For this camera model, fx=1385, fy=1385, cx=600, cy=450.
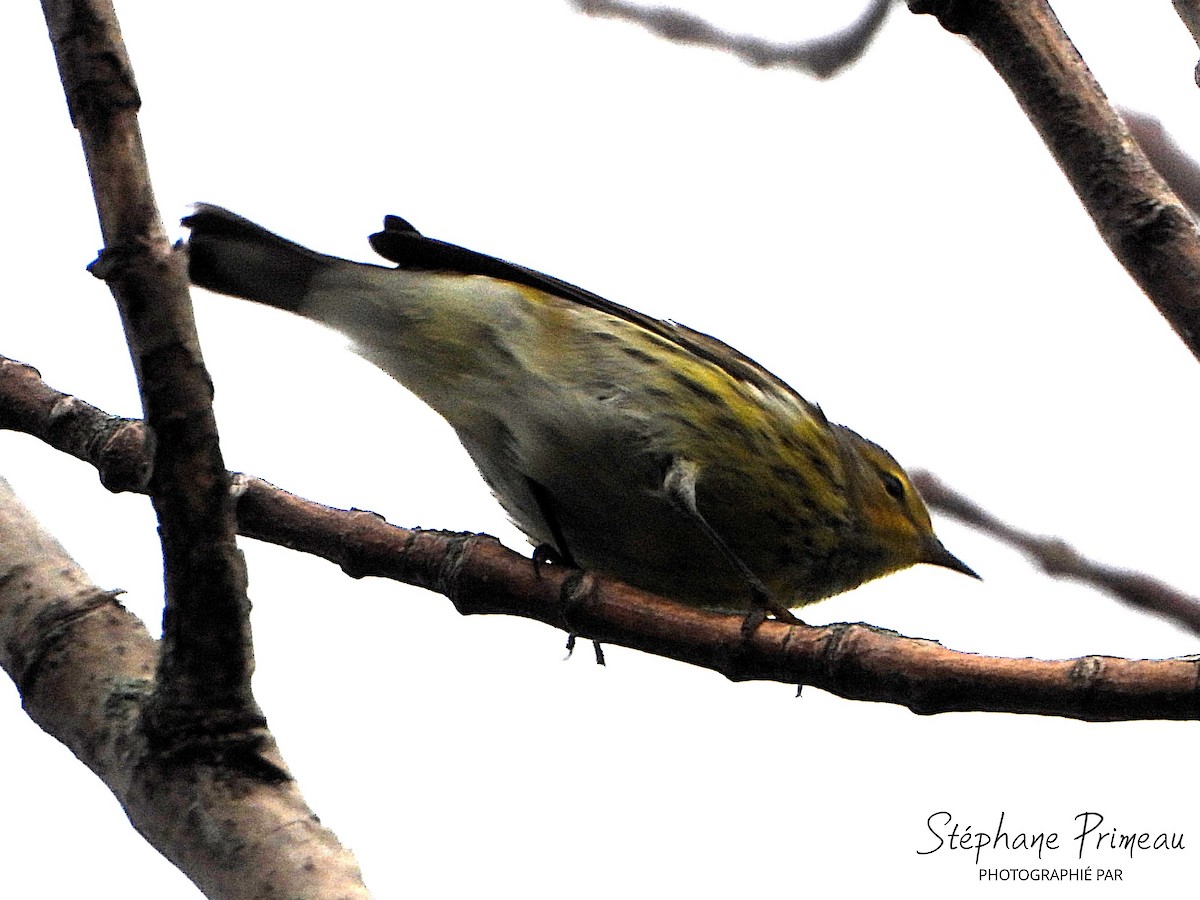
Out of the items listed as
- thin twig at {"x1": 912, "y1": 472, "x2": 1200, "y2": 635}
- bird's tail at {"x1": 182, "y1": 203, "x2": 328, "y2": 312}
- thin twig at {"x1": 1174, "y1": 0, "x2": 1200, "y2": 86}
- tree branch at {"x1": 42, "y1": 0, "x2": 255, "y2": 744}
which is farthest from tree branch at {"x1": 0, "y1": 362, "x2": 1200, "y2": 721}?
bird's tail at {"x1": 182, "y1": 203, "x2": 328, "y2": 312}

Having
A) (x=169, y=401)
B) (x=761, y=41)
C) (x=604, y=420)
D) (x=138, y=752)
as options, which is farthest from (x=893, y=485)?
(x=169, y=401)

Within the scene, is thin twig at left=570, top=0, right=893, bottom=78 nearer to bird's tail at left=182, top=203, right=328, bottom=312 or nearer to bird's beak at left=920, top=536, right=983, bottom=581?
bird's tail at left=182, top=203, right=328, bottom=312

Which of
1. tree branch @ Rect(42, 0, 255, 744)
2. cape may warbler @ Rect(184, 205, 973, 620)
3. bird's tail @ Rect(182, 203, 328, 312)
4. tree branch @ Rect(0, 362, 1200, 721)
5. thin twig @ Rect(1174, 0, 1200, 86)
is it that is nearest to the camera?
tree branch @ Rect(42, 0, 255, 744)

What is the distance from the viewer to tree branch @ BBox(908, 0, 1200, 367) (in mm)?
2518

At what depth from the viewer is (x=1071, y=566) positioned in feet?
7.86

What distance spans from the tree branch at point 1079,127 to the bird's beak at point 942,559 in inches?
104

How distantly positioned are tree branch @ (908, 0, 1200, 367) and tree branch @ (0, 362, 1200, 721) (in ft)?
2.73

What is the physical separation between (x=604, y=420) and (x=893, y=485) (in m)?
1.41

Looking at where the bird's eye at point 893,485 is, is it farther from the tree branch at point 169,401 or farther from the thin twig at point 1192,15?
the tree branch at point 169,401

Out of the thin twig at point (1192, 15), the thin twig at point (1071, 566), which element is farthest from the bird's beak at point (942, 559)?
the thin twig at point (1192, 15)

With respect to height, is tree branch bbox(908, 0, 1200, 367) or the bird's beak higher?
tree branch bbox(908, 0, 1200, 367)

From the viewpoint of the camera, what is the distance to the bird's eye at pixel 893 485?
500 cm

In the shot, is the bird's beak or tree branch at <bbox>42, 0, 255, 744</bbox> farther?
the bird's beak

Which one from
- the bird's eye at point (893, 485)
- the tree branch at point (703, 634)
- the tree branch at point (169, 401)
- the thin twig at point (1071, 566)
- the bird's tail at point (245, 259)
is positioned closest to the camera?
the tree branch at point (169, 401)
